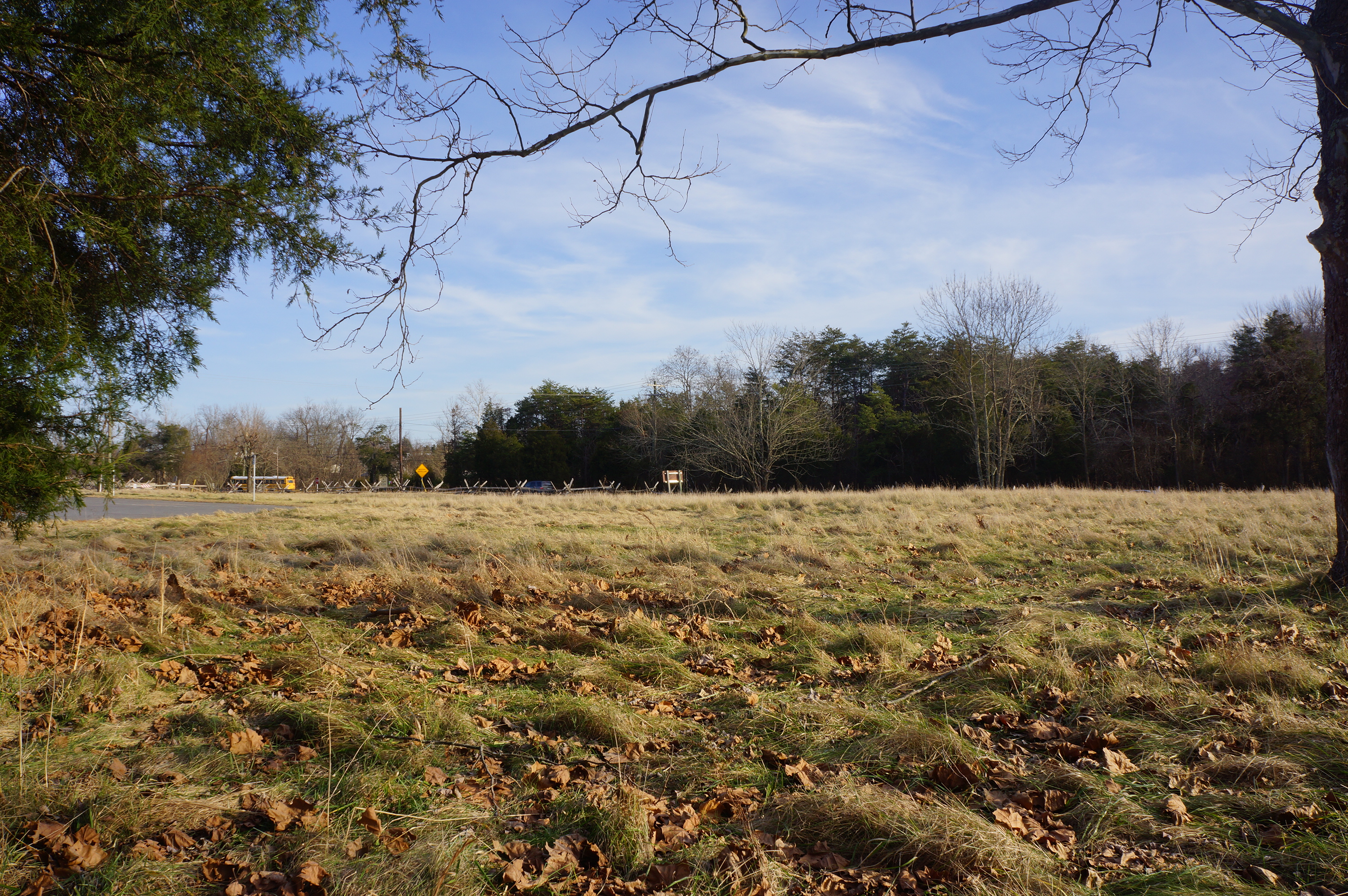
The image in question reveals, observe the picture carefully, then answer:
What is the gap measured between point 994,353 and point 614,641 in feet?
103

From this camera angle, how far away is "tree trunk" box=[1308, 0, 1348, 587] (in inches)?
229

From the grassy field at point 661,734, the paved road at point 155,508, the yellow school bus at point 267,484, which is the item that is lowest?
the grassy field at point 661,734

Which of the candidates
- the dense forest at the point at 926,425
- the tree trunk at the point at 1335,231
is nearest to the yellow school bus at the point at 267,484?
the dense forest at the point at 926,425

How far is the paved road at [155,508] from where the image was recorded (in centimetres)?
2141

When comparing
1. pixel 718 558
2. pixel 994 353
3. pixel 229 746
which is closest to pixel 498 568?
pixel 718 558

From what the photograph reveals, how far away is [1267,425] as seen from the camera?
1216 inches

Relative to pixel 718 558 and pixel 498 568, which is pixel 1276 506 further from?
pixel 498 568

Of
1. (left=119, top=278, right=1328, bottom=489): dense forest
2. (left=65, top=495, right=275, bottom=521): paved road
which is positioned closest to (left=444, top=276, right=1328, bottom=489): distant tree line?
(left=119, top=278, right=1328, bottom=489): dense forest

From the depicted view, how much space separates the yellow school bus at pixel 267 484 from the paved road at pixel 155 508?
13390 millimetres

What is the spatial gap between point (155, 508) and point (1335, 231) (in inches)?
1218

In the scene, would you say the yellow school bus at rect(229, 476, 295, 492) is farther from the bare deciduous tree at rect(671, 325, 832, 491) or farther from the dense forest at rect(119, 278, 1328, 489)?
the bare deciduous tree at rect(671, 325, 832, 491)

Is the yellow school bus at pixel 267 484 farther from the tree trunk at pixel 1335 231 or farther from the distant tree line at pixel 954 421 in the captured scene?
the tree trunk at pixel 1335 231

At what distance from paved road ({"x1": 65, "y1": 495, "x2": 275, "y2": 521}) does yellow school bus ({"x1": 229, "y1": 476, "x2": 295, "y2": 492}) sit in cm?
1339

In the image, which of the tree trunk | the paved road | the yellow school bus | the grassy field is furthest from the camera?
the yellow school bus
